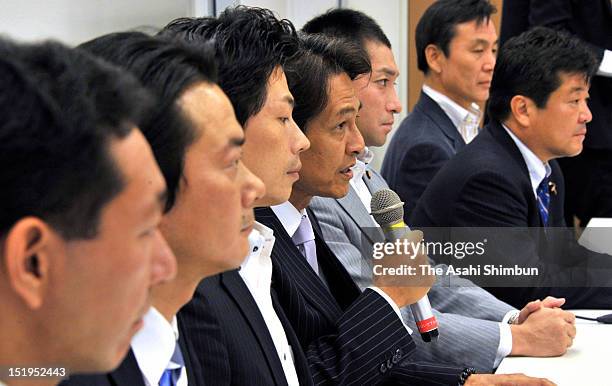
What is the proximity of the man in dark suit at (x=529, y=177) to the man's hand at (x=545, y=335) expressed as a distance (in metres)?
0.48

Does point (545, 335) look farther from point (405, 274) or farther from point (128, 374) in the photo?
point (128, 374)

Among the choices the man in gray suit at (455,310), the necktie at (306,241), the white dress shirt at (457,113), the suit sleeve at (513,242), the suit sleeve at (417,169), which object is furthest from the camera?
the white dress shirt at (457,113)

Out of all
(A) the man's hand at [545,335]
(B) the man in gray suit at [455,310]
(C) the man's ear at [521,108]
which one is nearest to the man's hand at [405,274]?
(B) the man in gray suit at [455,310]

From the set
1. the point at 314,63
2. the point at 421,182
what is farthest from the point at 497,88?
the point at 314,63

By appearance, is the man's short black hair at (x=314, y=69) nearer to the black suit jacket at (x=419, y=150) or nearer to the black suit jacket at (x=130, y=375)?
the black suit jacket at (x=130, y=375)

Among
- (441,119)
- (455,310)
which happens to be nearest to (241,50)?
(455,310)

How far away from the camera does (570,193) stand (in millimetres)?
3877

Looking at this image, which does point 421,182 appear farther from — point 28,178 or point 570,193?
point 28,178

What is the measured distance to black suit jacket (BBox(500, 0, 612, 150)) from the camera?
380 cm

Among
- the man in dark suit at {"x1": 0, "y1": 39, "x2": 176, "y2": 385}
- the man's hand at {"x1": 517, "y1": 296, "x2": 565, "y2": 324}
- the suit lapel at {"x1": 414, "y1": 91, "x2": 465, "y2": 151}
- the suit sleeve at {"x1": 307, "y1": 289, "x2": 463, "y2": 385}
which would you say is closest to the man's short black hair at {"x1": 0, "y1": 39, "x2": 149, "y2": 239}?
the man in dark suit at {"x1": 0, "y1": 39, "x2": 176, "y2": 385}

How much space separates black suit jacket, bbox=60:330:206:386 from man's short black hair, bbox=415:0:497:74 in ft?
9.17

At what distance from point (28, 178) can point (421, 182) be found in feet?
8.55

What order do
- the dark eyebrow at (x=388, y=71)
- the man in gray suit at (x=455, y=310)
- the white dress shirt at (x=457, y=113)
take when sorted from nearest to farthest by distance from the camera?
the man in gray suit at (x=455, y=310), the dark eyebrow at (x=388, y=71), the white dress shirt at (x=457, y=113)

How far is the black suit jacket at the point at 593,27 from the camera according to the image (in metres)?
3.80
